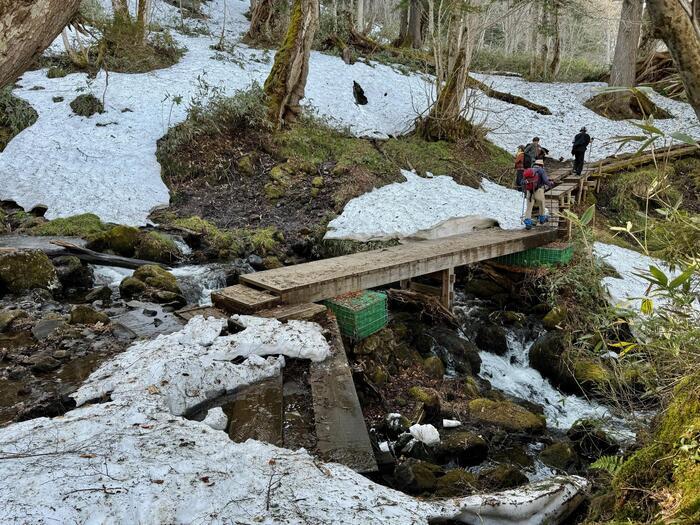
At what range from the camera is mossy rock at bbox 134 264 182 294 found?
7.69 meters

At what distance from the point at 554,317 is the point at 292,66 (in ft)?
33.0

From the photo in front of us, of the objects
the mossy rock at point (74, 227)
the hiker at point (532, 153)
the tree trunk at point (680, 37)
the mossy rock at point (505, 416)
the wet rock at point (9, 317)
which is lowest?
the mossy rock at point (505, 416)

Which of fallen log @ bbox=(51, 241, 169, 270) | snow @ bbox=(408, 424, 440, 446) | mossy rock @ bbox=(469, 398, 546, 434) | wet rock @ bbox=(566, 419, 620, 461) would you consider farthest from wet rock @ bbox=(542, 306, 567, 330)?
fallen log @ bbox=(51, 241, 169, 270)

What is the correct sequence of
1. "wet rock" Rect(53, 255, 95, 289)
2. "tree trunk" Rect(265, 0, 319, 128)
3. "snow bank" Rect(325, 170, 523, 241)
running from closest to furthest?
1. "wet rock" Rect(53, 255, 95, 289)
2. "snow bank" Rect(325, 170, 523, 241)
3. "tree trunk" Rect(265, 0, 319, 128)

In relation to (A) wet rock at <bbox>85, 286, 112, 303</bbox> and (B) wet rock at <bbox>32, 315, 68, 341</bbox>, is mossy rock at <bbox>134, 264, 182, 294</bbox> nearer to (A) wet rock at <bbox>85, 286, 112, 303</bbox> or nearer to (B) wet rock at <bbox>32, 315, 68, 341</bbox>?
(A) wet rock at <bbox>85, 286, 112, 303</bbox>

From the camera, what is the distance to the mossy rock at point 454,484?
381 cm

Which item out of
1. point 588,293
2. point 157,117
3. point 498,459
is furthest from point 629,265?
point 157,117

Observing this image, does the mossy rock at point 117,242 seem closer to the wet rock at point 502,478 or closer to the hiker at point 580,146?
the wet rock at point 502,478

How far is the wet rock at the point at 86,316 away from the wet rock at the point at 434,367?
14.3ft

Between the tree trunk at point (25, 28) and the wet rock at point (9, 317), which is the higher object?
the tree trunk at point (25, 28)

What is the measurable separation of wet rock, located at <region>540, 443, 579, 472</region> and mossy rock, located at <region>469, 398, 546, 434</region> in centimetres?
56

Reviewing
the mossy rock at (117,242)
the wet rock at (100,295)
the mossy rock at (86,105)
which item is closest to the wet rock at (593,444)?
the wet rock at (100,295)

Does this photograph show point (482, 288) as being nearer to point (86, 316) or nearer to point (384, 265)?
point (384, 265)

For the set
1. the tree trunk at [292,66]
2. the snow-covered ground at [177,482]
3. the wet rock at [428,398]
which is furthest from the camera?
the tree trunk at [292,66]
